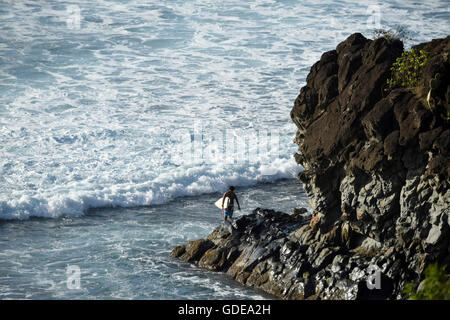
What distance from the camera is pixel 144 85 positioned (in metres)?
32.7

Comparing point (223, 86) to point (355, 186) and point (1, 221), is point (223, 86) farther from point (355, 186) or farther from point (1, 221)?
point (355, 186)

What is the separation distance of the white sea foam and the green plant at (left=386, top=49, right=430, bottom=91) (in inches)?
389

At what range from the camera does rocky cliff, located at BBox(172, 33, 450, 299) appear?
527 inches

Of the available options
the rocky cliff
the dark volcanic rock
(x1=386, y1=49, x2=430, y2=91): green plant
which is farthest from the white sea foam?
(x1=386, y1=49, x2=430, y2=91): green plant

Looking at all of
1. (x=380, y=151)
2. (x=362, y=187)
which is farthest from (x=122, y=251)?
(x=380, y=151)

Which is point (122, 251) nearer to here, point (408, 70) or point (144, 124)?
point (408, 70)

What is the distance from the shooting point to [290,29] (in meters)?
40.5

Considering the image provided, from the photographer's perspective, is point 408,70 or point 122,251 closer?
point 408,70

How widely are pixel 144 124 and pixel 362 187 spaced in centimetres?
1513

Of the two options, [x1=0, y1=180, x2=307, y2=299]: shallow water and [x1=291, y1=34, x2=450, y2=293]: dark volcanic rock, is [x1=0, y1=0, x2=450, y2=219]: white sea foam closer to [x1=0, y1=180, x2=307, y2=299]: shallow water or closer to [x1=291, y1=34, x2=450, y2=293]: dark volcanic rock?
[x1=0, y1=180, x2=307, y2=299]: shallow water

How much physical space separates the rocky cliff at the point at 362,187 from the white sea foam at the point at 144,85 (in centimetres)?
752

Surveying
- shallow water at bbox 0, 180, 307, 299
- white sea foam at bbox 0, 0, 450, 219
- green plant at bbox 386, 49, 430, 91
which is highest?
green plant at bbox 386, 49, 430, 91
